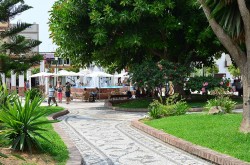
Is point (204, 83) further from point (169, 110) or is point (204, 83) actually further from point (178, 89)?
point (169, 110)

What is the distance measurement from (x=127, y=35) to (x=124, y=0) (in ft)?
5.43

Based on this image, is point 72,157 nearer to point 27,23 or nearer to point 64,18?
point 64,18

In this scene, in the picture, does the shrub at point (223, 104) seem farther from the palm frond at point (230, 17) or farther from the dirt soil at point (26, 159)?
the dirt soil at point (26, 159)

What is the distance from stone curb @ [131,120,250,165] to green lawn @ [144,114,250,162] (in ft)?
0.62

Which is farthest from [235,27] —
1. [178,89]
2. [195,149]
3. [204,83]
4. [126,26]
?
[178,89]

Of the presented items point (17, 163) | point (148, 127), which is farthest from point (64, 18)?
point (17, 163)

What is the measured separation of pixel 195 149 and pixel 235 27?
2829mm

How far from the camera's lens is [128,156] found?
845cm

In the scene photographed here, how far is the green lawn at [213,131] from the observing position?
7.98m

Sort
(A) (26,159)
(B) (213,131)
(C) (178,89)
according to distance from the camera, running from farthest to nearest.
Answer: (C) (178,89) → (B) (213,131) → (A) (26,159)

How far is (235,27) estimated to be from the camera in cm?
915

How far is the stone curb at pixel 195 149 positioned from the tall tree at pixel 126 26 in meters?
7.85

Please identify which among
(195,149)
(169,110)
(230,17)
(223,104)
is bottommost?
(195,149)

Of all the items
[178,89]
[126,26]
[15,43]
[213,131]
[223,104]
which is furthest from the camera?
[178,89]
